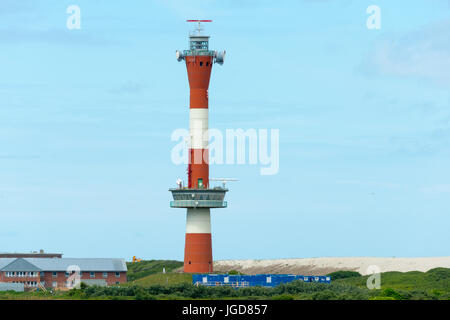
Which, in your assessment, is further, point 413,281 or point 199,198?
point 413,281

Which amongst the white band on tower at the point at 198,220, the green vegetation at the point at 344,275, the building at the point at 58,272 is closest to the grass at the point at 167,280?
the white band on tower at the point at 198,220

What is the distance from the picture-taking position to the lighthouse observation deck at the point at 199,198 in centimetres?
14675

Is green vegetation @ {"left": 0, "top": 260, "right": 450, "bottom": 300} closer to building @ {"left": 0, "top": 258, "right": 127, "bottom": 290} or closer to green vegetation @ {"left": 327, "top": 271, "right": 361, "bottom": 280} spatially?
building @ {"left": 0, "top": 258, "right": 127, "bottom": 290}

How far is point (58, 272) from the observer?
159 m

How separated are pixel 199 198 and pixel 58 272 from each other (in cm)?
2799

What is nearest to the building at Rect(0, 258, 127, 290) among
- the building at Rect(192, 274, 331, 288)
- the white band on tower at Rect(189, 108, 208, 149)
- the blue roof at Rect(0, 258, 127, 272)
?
the blue roof at Rect(0, 258, 127, 272)

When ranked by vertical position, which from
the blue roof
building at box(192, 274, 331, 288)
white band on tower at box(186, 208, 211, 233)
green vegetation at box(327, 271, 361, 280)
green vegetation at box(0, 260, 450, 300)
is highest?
white band on tower at box(186, 208, 211, 233)

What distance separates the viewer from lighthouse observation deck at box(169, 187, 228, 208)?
147 metres

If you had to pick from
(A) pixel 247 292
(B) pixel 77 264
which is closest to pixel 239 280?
(A) pixel 247 292

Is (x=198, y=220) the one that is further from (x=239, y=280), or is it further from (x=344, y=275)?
(x=344, y=275)

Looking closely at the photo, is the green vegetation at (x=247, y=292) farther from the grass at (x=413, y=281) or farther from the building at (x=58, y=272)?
the building at (x=58, y=272)

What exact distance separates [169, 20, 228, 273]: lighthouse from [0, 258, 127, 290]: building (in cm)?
1715
